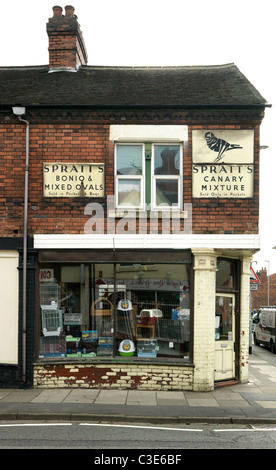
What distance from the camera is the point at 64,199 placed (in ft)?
41.0

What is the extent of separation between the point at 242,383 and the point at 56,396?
4.83 metres

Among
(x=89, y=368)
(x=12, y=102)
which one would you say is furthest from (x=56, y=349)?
(x=12, y=102)

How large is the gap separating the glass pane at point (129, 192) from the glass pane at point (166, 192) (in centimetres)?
45

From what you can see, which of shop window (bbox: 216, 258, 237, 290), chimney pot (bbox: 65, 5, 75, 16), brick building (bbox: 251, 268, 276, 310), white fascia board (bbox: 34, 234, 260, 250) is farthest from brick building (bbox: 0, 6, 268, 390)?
brick building (bbox: 251, 268, 276, 310)

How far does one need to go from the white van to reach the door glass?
11469 mm

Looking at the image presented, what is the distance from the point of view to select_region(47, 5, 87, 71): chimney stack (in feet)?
47.1

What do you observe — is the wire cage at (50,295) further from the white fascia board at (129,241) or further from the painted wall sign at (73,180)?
the painted wall sign at (73,180)

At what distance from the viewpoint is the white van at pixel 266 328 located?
80.0 ft

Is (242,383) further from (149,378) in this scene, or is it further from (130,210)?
(130,210)

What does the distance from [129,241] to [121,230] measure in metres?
0.32

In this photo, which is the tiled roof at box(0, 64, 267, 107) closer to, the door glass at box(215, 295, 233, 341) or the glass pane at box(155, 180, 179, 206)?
the glass pane at box(155, 180, 179, 206)

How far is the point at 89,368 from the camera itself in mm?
12273

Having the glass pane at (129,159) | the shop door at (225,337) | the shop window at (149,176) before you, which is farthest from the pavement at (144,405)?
the glass pane at (129,159)

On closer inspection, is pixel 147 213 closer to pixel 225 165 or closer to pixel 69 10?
pixel 225 165
